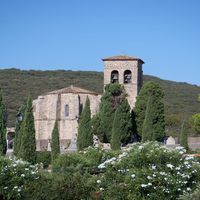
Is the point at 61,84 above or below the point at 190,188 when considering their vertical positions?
above

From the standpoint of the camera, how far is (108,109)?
43.5 metres

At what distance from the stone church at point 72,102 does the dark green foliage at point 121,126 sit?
23.2 ft

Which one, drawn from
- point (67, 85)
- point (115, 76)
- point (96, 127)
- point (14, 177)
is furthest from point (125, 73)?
point (67, 85)

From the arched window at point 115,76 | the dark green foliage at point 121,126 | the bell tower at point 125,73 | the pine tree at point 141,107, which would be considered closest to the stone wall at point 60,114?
the arched window at point 115,76

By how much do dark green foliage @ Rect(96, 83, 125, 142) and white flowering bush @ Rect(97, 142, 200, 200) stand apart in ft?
Result: 95.1

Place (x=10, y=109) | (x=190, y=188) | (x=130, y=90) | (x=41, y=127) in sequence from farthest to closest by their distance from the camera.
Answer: (x=10, y=109) < (x=41, y=127) < (x=130, y=90) < (x=190, y=188)

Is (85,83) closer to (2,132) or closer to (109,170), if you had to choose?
(2,132)

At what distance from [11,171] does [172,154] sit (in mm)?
4416

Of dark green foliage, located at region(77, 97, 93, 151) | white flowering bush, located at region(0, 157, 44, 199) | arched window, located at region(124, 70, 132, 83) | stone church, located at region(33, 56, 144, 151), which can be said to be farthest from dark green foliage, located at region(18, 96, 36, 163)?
arched window, located at region(124, 70, 132, 83)

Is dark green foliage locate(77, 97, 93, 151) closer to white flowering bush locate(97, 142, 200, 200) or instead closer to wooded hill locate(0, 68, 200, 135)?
white flowering bush locate(97, 142, 200, 200)

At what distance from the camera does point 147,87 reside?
42.6m

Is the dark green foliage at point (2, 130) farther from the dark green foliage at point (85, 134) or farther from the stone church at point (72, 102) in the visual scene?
the stone church at point (72, 102)

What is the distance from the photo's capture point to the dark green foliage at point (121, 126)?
3897 cm

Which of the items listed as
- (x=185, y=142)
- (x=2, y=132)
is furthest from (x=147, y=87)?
(x=2, y=132)
